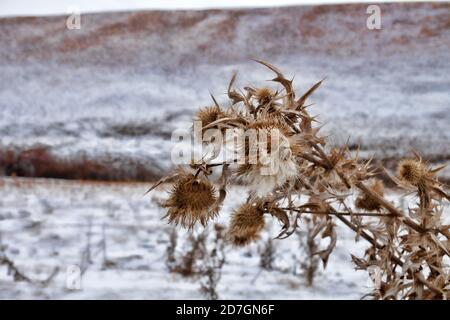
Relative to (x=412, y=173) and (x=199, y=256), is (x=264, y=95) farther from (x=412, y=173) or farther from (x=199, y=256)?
(x=199, y=256)

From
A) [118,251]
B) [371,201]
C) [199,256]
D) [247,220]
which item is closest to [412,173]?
[371,201]

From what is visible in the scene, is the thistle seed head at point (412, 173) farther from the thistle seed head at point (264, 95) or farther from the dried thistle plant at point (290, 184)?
the thistle seed head at point (264, 95)

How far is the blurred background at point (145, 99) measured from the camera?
67.2 inches

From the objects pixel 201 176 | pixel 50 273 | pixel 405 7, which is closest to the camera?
pixel 201 176

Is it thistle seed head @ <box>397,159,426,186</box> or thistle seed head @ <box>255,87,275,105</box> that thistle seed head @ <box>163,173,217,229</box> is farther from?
thistle seed head @ <box>397,159,426,186</box>

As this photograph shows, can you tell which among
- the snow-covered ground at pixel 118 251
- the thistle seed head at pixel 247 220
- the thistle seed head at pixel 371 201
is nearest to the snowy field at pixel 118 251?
the snow-covered ground at pixel 118 251

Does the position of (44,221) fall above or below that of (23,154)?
below

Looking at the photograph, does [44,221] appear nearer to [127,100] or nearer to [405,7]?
[127,100]

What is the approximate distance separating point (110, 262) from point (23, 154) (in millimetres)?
465

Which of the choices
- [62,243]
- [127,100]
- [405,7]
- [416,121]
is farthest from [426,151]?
[62,243]

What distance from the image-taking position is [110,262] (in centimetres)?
170

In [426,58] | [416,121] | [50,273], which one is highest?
[426,58]

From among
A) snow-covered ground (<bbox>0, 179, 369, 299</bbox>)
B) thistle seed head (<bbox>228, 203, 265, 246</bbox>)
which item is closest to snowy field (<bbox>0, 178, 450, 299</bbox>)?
snow-covered ground (<bbox>0, 179, 369, 299</bbox>)

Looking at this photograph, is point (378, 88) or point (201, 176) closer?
point (201, 176)
